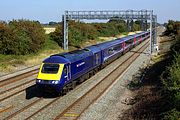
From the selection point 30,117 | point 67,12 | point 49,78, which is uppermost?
point 67,12

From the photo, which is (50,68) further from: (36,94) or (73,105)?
(73,105)

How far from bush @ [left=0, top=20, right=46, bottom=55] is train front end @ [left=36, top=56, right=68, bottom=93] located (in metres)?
20.4

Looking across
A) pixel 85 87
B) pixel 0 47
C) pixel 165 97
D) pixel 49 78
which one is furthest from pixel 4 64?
pixel 165 97

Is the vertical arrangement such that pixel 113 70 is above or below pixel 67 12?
below

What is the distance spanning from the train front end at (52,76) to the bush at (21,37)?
66.9 feet

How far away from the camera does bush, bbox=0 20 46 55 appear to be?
41344 mm

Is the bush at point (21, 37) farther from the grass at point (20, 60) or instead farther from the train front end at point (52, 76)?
the train front end at point (52, 76)

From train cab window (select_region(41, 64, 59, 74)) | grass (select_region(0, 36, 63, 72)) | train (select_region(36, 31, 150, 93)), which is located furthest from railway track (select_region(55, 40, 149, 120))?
grass (select_region(0, 36, 63, 72))

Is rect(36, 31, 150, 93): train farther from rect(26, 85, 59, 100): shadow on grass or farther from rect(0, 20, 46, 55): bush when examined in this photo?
rect(0, 20, 46, 55): bush

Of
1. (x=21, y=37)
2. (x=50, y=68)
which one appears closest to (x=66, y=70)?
(x=50, y=68)

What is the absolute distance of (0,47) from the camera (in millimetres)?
41250

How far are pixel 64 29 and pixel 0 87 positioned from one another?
29.6 meters

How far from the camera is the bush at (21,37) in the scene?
4134cm

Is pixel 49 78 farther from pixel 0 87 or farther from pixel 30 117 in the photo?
pixel 0 87
